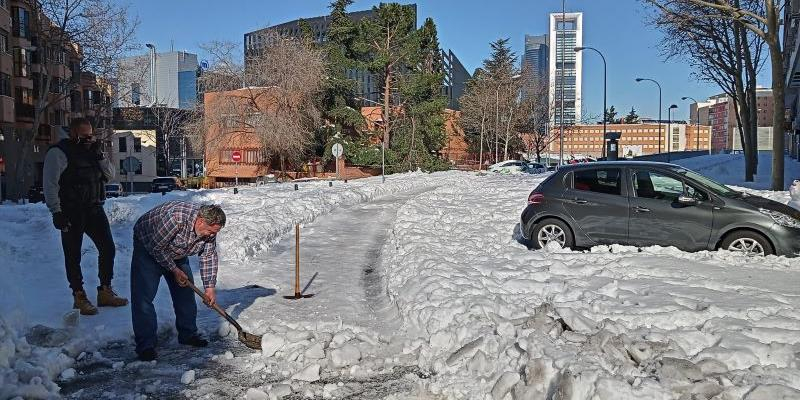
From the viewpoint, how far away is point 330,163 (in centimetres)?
5072

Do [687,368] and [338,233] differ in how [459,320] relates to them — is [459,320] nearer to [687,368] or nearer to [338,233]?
[687,368]

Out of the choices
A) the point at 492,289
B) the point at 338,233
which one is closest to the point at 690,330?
the point at 492,289

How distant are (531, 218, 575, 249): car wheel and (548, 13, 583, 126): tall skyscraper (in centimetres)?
5507

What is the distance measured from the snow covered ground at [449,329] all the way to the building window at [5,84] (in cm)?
2999

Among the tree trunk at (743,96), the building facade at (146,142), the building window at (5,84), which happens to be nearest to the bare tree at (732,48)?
the tree trunk at (743,96)

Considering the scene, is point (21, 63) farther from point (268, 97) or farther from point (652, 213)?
point (652, 213)

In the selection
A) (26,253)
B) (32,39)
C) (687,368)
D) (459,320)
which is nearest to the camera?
(687,368)

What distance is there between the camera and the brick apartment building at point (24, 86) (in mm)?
36438

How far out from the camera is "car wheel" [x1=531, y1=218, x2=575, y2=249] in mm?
10609

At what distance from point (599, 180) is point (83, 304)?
7.58m

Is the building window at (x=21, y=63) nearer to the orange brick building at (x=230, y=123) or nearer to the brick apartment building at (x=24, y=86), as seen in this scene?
the brick apartment building at (x=24, y=86)

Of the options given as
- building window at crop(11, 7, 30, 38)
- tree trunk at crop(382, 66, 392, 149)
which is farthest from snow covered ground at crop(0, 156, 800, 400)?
tree trunk at crop(382, 66, 392, 149)

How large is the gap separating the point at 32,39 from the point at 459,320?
4629 cm

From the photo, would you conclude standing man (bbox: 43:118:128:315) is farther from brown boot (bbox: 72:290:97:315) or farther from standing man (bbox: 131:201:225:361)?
standing man (bbox: 131:201:225:361)
